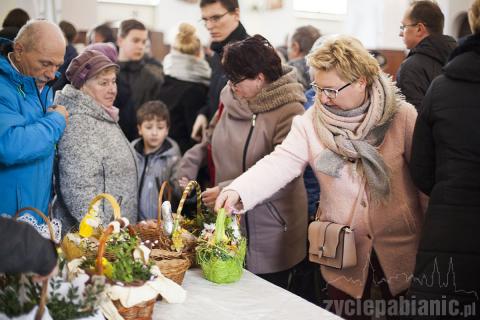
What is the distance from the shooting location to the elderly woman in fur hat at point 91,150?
2.65 m

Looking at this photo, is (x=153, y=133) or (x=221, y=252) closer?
(x=221, y=252)

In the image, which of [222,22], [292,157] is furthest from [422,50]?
[292,157]

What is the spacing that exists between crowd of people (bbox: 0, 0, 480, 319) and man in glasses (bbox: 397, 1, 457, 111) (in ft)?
2.51

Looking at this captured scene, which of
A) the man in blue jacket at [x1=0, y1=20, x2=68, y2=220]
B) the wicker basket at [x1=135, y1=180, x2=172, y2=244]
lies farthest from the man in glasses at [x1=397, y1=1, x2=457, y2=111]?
the man in blue jacket at [x1=0, y1=20, x2=68, y2=220]

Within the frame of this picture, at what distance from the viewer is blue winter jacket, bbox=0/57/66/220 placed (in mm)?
2203

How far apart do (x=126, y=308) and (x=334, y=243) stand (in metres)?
0.83

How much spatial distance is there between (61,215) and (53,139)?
54 cm

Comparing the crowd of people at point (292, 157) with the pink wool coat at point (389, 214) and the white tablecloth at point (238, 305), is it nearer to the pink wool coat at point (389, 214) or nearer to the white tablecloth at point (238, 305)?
the pink wool coat at point (389, 214)

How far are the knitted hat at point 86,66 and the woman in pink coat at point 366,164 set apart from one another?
3.25 ft

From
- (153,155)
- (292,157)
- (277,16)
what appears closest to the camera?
(292,157)

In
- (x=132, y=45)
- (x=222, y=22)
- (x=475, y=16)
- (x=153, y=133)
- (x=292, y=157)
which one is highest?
(x=475, y=16)

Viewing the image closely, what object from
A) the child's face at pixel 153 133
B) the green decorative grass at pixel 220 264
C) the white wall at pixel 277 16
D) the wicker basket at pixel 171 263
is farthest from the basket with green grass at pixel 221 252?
the white wall at pixel 277 16

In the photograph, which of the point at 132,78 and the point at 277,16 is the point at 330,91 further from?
the point at 277,16

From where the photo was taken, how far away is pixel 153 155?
3516mm
